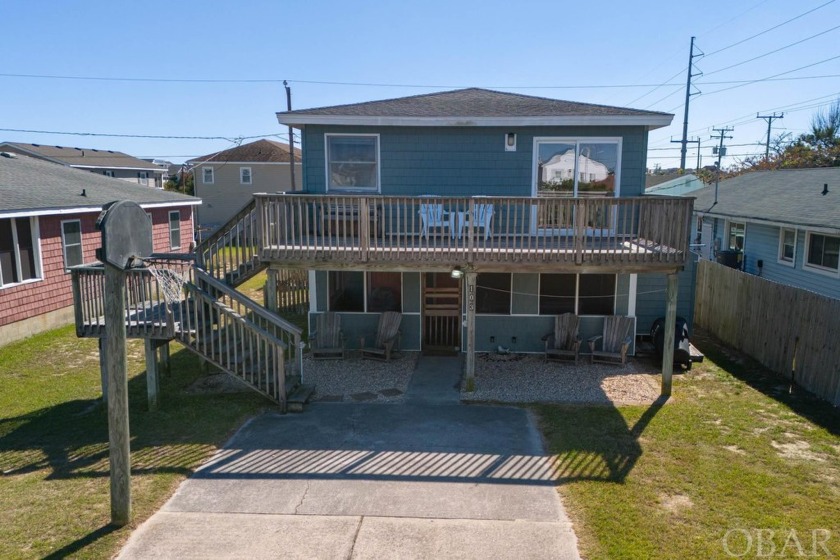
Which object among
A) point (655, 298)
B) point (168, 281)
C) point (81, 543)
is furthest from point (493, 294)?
point (81, 543)

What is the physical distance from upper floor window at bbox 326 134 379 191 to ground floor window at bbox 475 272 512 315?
121 inches

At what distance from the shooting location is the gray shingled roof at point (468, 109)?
1136cm

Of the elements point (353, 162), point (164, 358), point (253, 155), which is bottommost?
point (164, 358)

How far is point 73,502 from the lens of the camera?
6.46 m

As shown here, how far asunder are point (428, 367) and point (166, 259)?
535cm

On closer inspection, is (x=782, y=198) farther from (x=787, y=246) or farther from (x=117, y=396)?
(x=117, y=396)

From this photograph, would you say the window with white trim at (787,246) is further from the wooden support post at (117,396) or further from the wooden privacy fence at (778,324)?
the wooden support post at (117,396)

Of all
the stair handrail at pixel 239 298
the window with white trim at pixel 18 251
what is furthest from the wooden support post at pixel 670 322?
the window with white trim at pixel 18 251

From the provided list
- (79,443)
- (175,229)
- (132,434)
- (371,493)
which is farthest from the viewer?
(175,229)

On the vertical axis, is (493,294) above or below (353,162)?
below

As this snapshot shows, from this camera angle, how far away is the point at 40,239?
46.0 feet

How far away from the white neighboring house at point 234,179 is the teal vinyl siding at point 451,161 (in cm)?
2520

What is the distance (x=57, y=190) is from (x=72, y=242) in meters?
1.69

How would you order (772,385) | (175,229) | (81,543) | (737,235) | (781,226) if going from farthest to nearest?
(175,229), (737,235), (781,226), (772,385), (81,543)
